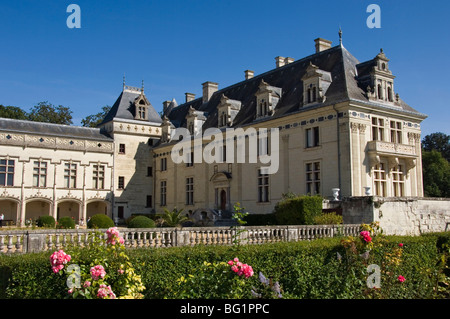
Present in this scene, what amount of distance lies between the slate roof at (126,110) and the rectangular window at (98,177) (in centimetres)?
430

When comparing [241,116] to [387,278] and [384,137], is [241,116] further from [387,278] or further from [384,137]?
[387,278]

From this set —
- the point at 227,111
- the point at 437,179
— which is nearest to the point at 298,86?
the point at 227,111

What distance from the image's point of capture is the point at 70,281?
6.27m

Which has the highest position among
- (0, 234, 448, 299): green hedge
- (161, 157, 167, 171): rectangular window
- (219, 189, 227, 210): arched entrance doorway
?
A: (161, 157, 167, 171): rectangular window

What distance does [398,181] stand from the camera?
24.4m

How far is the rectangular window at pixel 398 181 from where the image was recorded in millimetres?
24312

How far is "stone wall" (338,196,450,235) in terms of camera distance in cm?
1778

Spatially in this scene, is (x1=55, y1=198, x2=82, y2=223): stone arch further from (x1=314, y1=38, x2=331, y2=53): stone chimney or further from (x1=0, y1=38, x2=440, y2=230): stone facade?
(x1=314, y1=38, x2=331, y2=53): stone chimney

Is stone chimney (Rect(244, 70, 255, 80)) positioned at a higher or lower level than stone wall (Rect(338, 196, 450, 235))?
higher

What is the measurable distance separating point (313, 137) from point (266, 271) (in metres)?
16.1

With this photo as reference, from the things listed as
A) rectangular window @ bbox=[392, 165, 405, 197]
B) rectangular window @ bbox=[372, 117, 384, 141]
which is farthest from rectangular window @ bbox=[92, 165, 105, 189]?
rectangular window @ bbox=[392, 165, 405, 197]

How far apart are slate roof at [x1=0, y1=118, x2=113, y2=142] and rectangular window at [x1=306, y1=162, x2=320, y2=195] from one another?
735 inches

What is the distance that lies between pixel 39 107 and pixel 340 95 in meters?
41.1

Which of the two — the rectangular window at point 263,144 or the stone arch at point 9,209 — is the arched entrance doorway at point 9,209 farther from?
the rectangular window at point 263,144
